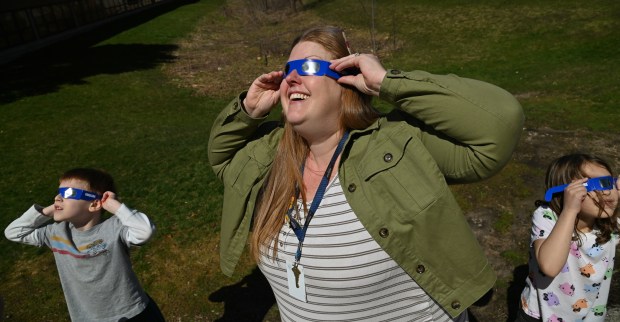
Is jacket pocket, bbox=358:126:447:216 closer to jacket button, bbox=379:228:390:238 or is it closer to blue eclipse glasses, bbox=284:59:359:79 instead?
jacket button, bbox=379:228:390:238

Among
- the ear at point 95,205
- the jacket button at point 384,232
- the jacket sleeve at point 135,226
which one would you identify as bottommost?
the jacket sleeve at point 135,226

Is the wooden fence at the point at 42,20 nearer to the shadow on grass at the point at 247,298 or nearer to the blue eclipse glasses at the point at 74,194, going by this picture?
the shadow on grass at the point at 247,298

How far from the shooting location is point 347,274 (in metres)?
2.01

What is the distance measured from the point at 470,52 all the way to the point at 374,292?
58.7ft

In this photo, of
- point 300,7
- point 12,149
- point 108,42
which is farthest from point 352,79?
point 300,7

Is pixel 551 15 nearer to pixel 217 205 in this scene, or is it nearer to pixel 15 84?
pixel 217 205

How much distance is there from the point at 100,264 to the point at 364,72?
8.55 feet

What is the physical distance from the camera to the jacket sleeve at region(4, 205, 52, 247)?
350 centimetres

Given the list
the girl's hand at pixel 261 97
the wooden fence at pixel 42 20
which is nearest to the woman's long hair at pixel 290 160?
the girl's hand at pixel 261 97

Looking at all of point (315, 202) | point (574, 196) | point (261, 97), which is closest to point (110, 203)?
point (261, 97)

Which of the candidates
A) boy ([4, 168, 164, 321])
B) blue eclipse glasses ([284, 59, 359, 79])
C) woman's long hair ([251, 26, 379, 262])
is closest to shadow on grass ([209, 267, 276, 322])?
boy ([4, 168, 164, 321])

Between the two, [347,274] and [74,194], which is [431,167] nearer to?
[347,274]

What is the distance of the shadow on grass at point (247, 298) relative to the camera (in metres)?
4.71

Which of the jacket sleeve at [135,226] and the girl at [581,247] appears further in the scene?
the jacket sleeve at [135,226]
